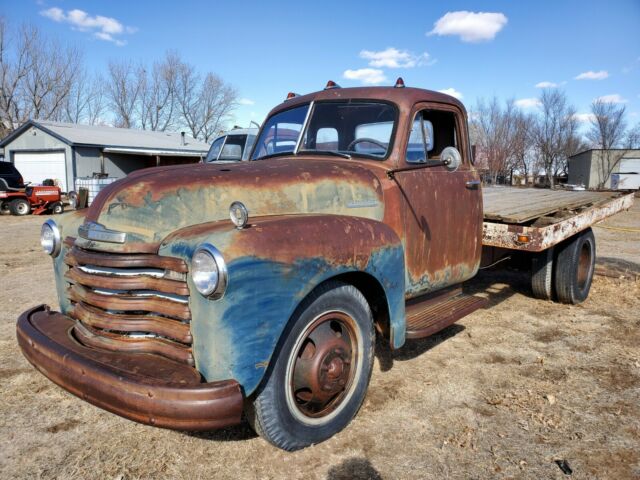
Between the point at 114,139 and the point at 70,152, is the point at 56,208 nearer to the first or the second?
the point at 70,152

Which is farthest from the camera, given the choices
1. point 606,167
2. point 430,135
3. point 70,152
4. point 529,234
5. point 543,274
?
point 606,167

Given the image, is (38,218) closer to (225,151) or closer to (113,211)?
(225,151)

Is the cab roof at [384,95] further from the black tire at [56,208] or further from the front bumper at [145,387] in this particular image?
the black tire at [56,208]

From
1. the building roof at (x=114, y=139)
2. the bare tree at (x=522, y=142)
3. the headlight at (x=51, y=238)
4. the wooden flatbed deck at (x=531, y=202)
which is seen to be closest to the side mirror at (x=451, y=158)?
the wooden flatbed deck at (x=531, y=202)

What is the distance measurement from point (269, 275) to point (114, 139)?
90.3 feet

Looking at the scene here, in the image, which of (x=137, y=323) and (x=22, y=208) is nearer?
(x=137, y=323)

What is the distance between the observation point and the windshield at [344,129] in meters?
3.62

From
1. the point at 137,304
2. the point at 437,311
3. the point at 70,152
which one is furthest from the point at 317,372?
the point at 70,152

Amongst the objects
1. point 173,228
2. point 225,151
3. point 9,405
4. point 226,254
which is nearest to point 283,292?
point 226,254

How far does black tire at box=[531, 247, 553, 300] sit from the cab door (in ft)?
4.89

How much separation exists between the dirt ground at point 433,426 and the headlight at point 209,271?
41.3 inches

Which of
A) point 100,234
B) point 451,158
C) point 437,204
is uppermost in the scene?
point 451,158

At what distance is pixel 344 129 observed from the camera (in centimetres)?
375

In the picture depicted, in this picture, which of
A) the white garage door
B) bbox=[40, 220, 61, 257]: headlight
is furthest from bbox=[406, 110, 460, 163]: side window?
the white garage door
